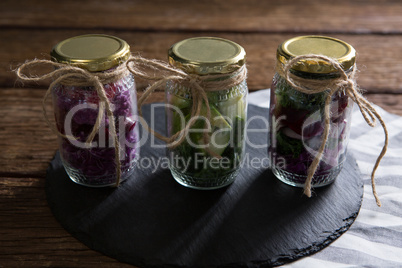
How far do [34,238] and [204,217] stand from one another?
10.1 inches

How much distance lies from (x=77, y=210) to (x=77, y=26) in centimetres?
81

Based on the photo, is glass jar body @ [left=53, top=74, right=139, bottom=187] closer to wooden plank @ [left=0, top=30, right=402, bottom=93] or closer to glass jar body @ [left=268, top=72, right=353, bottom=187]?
glass jar body @ [left=268, top=72, right=353, bottom=187]

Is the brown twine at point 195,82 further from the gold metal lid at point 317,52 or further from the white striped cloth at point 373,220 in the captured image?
the white striped cloth at point 373,220

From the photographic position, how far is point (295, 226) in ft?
2.54

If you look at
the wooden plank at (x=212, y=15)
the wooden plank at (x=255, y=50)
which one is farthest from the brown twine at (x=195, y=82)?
the wooden plank at (x=212, y=15)

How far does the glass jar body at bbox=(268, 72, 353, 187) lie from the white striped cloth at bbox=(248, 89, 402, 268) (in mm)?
91

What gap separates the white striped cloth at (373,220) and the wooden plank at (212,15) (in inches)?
20.9

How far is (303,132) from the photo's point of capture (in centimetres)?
80

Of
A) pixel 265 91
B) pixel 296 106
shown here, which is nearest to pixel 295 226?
pixel 296 106

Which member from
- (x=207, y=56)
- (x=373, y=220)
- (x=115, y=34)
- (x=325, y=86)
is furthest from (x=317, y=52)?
(x=115, y=34)

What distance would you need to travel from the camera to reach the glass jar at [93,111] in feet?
2.52

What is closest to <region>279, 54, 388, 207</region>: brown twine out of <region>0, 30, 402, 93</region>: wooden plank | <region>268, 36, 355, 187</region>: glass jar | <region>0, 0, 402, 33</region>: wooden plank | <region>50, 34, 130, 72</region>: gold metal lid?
<region>268, 36, 355, 187</region>: glass jar

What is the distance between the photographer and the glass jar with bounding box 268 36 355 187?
0.76 meters

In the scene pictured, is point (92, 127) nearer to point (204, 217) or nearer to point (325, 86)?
point (204, 217)
